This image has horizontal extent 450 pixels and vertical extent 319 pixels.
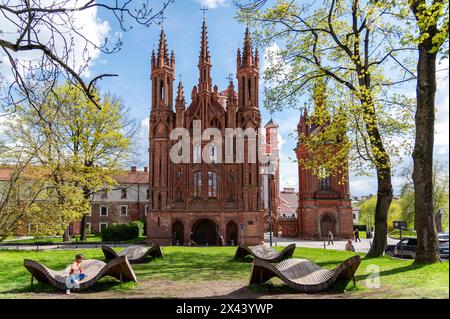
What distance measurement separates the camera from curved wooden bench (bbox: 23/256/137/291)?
10.2 meters

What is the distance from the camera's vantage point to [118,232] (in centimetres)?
3875

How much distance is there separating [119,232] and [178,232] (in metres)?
5.74

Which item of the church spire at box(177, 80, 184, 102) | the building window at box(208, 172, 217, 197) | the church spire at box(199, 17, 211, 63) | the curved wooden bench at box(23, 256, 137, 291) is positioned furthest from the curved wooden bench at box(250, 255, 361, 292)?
the church spire at box(199, 17, 211, 63)

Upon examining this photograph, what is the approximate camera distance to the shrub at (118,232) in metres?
38.5

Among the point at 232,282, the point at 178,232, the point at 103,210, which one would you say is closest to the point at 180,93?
the point at 178,232

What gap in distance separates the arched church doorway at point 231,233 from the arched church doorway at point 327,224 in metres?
14.7

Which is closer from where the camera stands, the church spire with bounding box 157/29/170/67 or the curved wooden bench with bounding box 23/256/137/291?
the curved wooden bench with bounding box 23/256/137/291

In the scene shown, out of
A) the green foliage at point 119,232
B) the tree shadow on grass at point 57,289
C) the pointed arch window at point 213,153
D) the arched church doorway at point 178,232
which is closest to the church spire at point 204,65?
the pointed arch window at point 213,153

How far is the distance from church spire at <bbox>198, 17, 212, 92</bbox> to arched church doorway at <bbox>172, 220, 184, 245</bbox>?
13.6 meters

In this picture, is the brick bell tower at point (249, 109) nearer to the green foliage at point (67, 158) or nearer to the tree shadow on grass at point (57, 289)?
the green foliage at point (67, 158)

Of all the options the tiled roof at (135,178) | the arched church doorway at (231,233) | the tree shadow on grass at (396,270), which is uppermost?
the tiled roof at (135,178)

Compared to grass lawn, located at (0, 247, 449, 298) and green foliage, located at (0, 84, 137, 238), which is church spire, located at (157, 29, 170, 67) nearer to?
green foliage, located at (0, 84, 137, 238)

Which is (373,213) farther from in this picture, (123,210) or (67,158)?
(67,158)
